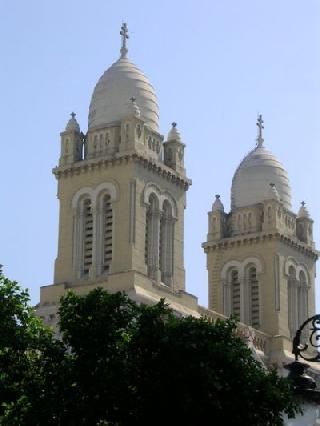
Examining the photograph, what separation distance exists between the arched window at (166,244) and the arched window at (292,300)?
10326mm

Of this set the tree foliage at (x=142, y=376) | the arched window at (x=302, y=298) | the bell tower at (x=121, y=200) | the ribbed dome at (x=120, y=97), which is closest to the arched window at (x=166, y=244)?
the bell tower at (x=121, y=200)

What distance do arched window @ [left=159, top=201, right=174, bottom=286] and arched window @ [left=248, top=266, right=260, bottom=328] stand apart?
30.2ft

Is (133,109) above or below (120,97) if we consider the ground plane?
below

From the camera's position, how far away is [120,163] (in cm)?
5875

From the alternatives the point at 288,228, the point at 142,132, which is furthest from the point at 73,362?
the point at 288,228

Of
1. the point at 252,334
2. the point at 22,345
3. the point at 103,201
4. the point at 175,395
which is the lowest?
the point at 175,395

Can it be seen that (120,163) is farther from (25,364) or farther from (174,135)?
(25,364)

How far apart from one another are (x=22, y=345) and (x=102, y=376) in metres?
8.61

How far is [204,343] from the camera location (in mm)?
29672

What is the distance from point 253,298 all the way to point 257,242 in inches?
115

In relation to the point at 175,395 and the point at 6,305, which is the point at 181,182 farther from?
the point at 175,395

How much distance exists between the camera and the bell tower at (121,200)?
57062 mm

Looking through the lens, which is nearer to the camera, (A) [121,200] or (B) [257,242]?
(A) [121,200]

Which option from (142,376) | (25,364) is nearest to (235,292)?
(25,364)
